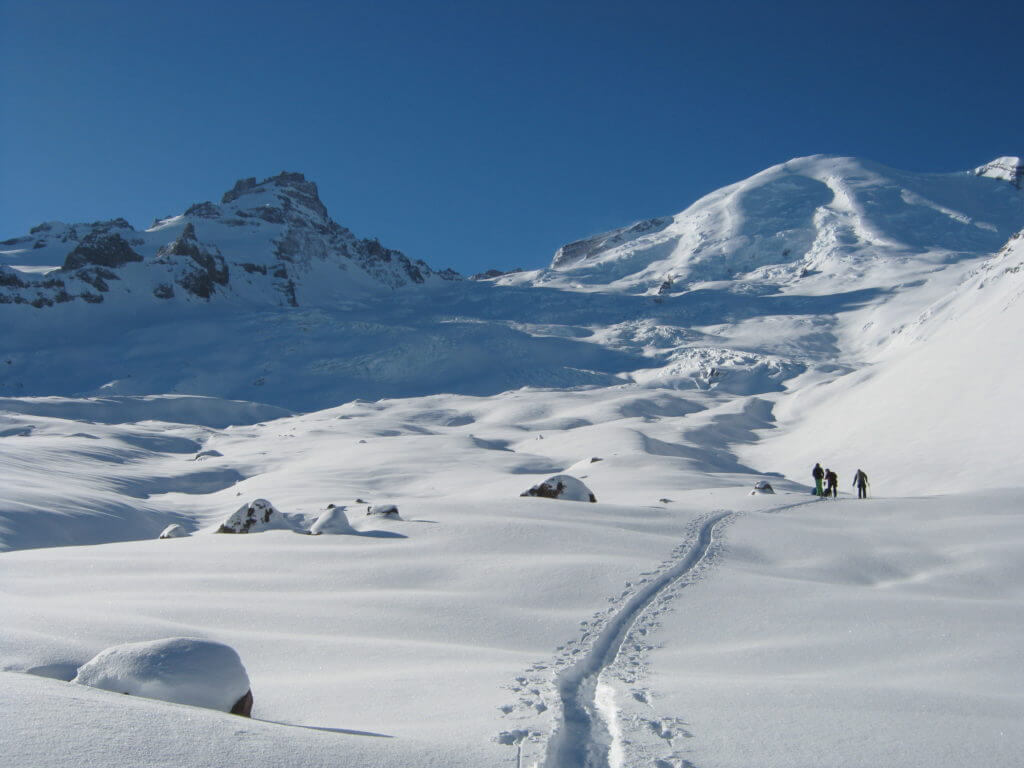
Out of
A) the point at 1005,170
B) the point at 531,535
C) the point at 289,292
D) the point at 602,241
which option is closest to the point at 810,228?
the point at 602,241

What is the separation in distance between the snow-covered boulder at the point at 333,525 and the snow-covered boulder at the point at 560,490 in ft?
24.1

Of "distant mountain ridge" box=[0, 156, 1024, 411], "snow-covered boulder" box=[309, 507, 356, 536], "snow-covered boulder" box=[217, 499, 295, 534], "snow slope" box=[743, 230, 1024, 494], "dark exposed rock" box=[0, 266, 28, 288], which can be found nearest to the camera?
"snow-covered boulder" box=[309, 507, 356, 536]

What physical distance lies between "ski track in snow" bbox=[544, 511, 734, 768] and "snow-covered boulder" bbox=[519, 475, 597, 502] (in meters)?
11.2

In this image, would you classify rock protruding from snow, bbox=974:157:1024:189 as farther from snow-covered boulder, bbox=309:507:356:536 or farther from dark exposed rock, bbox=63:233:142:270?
snow-covered boulder, bbox=309:507:356:536

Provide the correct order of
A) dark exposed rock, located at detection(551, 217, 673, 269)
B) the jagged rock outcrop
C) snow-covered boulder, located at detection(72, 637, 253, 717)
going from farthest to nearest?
dark exposed rock, located at detection(551, 217, 673, 269)
the jagged rock outcrop
snow-covered boulder, located at detection(72, 637, 253, 717)

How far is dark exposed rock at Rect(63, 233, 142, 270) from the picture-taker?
12562 centimetres

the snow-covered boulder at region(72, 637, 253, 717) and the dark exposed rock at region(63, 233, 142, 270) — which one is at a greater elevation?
the dark exposed rock at region(63, 233, 142, 270)

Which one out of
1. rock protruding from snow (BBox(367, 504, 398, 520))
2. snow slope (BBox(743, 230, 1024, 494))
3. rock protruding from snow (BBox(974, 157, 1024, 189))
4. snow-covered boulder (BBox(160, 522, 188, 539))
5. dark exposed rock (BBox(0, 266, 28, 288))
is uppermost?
rock protruding from snow (BBox(974, 157, 1024, 189))

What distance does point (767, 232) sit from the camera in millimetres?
145875

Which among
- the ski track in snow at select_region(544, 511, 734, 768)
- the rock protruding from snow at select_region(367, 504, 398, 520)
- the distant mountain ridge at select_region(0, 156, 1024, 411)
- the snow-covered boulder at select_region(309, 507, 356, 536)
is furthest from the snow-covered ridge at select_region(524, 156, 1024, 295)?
the ski track in snow at select_region(544, 511, 734, 768)

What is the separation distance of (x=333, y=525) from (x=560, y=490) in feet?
27.3

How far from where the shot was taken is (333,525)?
697 inches

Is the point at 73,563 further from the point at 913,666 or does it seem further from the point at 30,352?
the point at 30,352

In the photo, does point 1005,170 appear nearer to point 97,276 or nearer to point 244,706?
point 97,276
